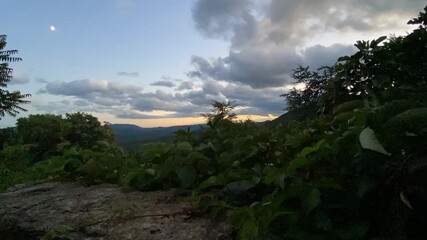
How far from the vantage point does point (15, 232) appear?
3.23 m

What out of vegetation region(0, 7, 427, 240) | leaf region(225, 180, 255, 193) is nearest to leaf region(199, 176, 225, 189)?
vegetation region(0, 7, 427, 240)

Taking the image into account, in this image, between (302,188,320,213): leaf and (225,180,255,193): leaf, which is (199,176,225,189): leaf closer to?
(225,180,255,193): leaf

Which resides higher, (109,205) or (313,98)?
(313,98)

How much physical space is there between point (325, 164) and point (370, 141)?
0.53 m

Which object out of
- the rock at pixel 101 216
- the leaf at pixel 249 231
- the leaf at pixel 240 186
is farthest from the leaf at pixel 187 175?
the leaf at pixel 249 231

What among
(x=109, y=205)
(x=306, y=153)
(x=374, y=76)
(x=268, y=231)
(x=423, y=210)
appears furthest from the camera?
(x=374, y=76)

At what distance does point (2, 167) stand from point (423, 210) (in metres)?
19.7

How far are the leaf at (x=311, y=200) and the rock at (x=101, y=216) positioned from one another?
53 cm

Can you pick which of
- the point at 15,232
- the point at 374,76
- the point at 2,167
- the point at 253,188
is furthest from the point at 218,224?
the point at 2,167

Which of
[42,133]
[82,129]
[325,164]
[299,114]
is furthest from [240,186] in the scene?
[42,133]

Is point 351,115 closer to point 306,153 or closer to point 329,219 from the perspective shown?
point 306,153

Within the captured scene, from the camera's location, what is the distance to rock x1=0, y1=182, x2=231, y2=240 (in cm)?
252

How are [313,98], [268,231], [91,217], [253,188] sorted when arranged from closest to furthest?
[268,231], [253,188], [91,217], [313,98]

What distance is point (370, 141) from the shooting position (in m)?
1.77
